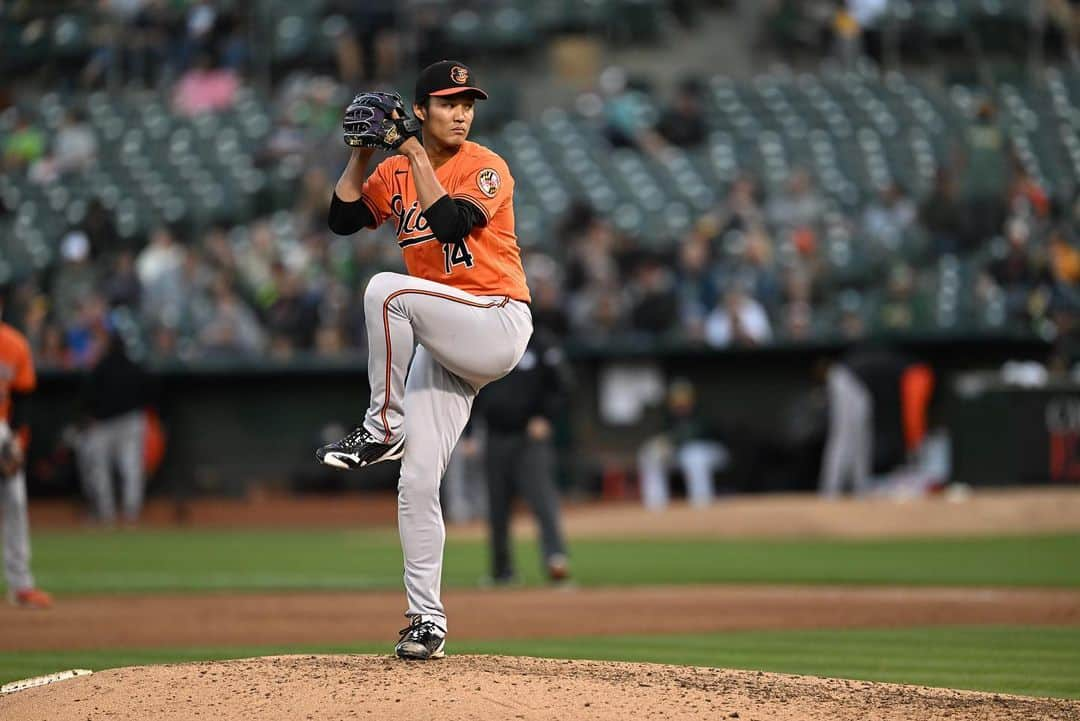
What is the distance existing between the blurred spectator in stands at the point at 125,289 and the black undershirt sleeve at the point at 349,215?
14.1 meters

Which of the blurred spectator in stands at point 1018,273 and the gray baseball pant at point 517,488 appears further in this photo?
the blurred spectator in stands at point 1018,273

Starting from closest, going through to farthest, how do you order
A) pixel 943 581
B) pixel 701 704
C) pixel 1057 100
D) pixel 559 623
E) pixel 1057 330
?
pixel 701 704 → pixel 559 623 → pixel 943 581 → pixel 1057 330 → pixel 1057 100

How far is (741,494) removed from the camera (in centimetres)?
1944

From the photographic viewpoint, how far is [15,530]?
10055mm

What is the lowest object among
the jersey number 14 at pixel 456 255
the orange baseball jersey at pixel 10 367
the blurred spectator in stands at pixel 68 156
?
the orange baseball jersey at pixel 10 367

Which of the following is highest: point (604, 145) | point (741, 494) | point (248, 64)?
point (248, 64)

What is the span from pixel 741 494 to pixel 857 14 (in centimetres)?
716

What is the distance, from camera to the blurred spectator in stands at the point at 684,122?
70.2 ft

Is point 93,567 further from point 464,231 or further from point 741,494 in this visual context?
point 464,231

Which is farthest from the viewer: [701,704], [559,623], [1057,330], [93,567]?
[1057,330]

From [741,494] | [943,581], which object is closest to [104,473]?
[741,494]

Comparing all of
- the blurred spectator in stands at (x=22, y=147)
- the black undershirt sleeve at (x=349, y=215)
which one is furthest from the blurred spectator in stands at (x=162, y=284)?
the black undershirt sleeve at (x=349, y=215)

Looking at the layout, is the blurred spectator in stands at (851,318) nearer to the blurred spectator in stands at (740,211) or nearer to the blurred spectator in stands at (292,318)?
the blurred spectator in stands at (740,211)

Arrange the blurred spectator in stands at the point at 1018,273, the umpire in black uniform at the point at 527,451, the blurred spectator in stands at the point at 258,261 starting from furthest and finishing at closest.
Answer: the blurred spectator in stands at the point at 258,261 < the blurred spectator in stands at the point at 1018,273 < the umpire in black uniform at the point at 527,451
